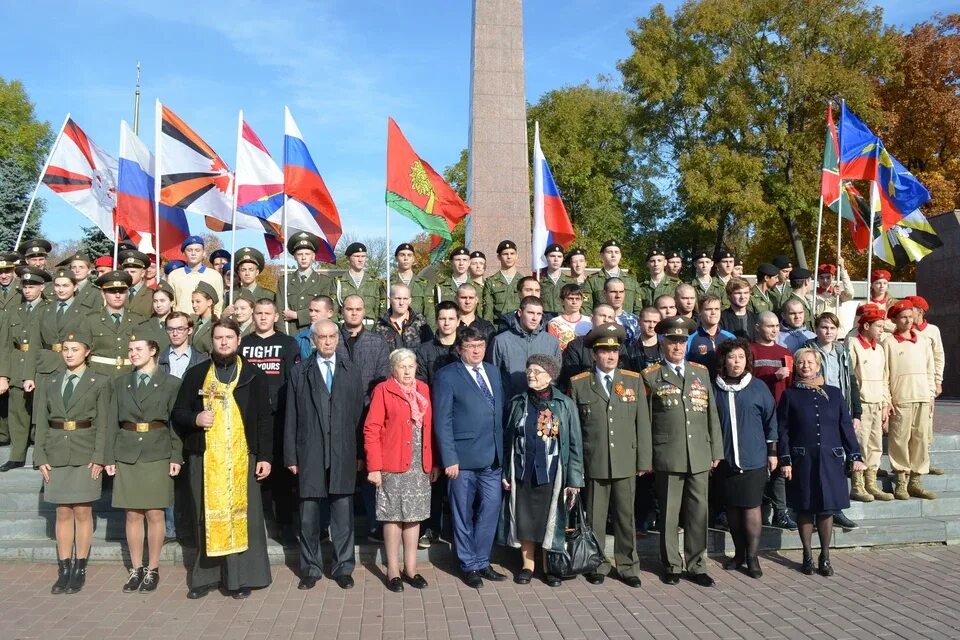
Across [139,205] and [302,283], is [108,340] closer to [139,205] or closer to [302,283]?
[302,283]

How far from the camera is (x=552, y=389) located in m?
5.77

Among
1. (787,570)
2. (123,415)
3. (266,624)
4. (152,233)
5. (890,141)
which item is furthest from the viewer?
(890,141)

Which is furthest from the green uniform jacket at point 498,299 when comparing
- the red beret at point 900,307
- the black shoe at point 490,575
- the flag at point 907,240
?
the flag at point 907,240

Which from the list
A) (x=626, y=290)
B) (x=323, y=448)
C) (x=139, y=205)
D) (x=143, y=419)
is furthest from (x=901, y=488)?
(x=139, y=205)

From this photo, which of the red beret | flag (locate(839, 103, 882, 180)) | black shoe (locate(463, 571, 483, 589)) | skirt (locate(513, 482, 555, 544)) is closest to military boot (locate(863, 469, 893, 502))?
the red beret

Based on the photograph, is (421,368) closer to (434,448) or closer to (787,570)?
(434,448)

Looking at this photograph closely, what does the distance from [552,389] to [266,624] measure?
2.50 metres

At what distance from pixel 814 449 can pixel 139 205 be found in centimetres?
750

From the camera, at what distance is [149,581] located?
560 centimetres

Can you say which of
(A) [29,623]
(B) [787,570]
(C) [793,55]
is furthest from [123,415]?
(C) [793,55]

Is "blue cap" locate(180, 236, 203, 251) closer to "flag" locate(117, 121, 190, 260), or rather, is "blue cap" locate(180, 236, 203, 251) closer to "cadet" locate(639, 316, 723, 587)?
"flag" locate(117, 121, 190, 260)

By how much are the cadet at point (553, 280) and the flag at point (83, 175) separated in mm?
5236

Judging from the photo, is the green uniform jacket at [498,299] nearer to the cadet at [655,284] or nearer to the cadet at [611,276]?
the cadet at [611,276]

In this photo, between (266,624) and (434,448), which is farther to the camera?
(434,448)
